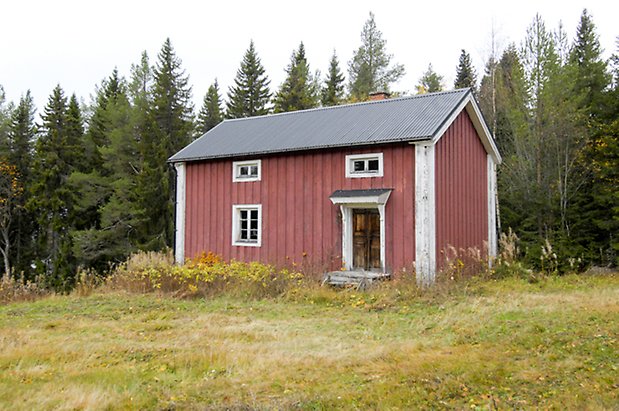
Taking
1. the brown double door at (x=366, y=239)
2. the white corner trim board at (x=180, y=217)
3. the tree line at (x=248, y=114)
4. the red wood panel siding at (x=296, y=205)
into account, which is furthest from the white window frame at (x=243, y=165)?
the tree line at (x=248, y=114)

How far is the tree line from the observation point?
19953mm

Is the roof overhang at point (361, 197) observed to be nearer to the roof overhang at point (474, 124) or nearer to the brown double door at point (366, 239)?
the brown double door at point (366, 239)

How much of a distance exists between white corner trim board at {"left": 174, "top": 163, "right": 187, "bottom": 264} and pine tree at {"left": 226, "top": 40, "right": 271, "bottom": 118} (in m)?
20.7

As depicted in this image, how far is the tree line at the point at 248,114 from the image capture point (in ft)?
65.5

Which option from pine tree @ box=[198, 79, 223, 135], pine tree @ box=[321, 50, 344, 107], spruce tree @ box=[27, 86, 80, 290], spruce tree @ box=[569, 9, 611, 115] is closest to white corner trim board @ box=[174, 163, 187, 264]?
spruce tree @ box=[27, 86, 80, 290]

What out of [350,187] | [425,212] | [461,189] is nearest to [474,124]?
[461,189]

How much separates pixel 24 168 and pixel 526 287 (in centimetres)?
3015

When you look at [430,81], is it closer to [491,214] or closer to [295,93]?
[295,93]

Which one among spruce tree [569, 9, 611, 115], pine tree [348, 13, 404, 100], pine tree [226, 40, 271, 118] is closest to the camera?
spruce tree [569, 9, 611, 115]

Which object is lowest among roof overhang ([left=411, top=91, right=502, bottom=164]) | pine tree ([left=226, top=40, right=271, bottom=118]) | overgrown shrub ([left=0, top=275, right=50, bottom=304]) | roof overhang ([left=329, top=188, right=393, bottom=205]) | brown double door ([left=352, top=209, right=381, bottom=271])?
overgrown shrub ([left=0, top=275, right=50, bottom=304])

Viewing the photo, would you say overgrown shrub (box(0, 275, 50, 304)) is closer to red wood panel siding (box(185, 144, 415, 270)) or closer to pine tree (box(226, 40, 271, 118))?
red wood panel siding (box(185, 144, 415, 270))

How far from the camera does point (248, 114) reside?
3875 centimetres

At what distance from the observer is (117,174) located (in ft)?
95.0

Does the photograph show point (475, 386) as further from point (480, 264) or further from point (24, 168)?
point (24, 168)
